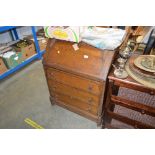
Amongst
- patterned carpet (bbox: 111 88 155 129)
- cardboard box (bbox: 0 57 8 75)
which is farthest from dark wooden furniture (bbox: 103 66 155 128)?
cardboard box (bbox: 0 57 8 75)

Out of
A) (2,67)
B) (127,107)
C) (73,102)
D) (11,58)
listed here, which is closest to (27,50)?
(11,58)

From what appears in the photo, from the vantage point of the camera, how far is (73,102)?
1.58 meters

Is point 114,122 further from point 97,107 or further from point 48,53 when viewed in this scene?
point 48,53

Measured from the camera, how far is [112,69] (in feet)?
3.85

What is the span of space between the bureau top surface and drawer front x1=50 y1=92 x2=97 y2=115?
1.38 ft

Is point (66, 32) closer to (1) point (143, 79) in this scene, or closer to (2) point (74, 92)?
(2) point (74, 92)

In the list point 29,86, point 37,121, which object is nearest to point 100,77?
point 37,121

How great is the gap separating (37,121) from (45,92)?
1.78 feet

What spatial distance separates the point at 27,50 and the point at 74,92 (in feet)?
5.67

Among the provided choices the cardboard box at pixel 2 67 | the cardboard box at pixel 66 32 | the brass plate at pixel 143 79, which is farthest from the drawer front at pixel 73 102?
the cardboard box at pixel 2 67

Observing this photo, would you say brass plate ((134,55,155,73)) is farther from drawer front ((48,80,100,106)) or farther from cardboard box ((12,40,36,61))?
cardboard box ((12,40,36,61))

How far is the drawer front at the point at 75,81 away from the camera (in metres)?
1.24

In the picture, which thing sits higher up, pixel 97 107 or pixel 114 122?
pixel 97 107

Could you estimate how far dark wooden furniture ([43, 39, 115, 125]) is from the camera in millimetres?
1172
